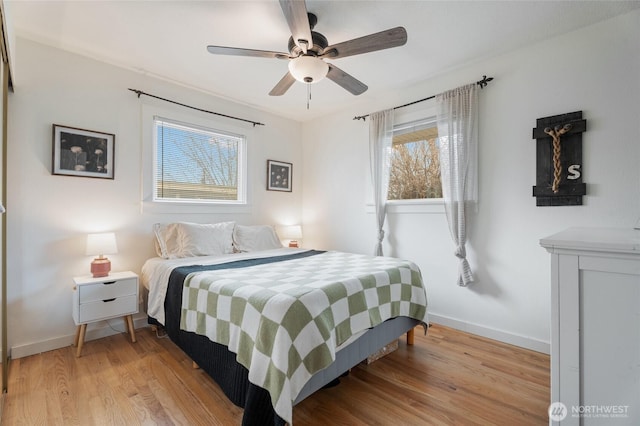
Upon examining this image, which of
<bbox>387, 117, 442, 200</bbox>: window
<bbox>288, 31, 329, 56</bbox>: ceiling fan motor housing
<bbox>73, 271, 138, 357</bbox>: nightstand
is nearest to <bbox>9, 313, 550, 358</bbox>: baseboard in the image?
<bbox>73, 271, 138, 357</bbox>: nightstand

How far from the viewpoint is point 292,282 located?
5.73 feet

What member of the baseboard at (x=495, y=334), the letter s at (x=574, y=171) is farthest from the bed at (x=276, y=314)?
the letter s at (x=574, y=171)

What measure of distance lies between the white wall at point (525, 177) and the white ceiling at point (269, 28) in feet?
0.62

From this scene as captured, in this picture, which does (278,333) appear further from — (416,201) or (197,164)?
(197,164)

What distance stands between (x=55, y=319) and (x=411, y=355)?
9.85ft

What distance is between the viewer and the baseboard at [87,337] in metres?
2.19

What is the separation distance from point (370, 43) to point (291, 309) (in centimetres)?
170

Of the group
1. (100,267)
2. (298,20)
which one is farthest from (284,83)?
(100,267)

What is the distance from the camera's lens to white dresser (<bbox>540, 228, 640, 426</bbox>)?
0.92 m

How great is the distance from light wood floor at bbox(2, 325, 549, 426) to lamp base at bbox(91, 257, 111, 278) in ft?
2.02

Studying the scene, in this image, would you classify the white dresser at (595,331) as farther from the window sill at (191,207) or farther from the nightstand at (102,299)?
the window sill at (191,207)

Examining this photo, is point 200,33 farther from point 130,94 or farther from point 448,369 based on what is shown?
point 448,369

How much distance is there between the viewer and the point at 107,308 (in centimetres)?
229

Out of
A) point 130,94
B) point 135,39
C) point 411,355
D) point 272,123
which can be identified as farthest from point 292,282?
point 272,123
